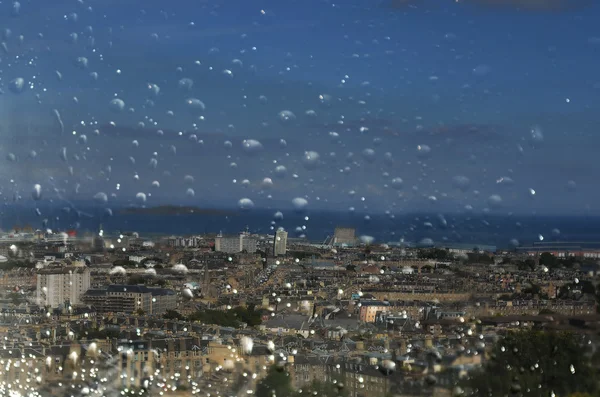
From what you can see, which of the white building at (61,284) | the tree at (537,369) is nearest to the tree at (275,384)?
the tree at (537,369)

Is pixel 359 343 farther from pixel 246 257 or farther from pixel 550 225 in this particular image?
pixel 246 257

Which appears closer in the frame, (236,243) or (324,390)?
(324,390)

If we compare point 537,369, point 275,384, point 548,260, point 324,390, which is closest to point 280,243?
point 548,260

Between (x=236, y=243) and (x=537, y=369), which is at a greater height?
(x=236, y=243)

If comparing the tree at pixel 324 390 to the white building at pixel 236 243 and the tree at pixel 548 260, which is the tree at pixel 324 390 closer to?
the tree at pixel 548 260

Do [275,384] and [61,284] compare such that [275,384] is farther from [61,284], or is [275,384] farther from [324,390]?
[61,284]

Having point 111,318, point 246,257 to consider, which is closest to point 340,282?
point 246,257
